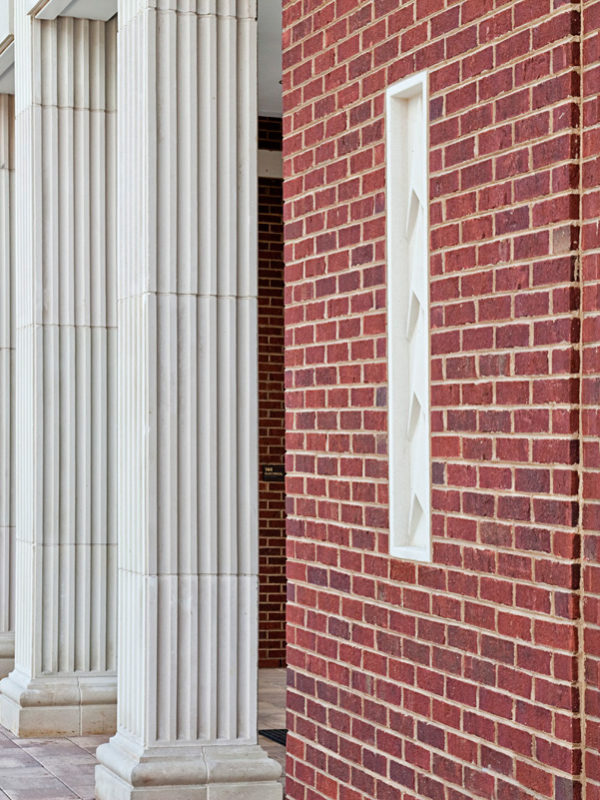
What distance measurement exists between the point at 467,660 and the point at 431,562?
0.32 meters

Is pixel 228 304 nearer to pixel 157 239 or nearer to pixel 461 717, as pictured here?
pixel 157 239

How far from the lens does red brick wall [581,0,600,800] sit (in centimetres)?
334

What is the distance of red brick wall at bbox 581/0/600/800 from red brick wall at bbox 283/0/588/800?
17mm

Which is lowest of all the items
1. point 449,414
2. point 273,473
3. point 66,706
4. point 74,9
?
point 66,706

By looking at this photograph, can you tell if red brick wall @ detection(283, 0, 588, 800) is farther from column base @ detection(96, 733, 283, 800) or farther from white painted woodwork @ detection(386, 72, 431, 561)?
column base @ detection(96, 733, 283, 800)

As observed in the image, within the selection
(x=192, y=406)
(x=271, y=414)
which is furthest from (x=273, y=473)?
(x=192, y=406)

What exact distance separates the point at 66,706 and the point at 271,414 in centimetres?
429

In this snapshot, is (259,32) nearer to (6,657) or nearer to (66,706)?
(66,706)

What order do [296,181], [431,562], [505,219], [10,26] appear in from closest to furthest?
[505,219] < [431,562] < [296,181] < [10,26]

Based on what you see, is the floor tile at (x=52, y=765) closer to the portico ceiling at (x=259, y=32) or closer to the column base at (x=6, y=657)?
the column base at (x=6, y=657)

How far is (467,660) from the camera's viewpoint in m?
3.89

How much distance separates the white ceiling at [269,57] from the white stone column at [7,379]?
2114mm

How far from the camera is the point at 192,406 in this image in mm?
6832

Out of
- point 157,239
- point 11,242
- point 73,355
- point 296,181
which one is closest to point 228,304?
point 157,239
